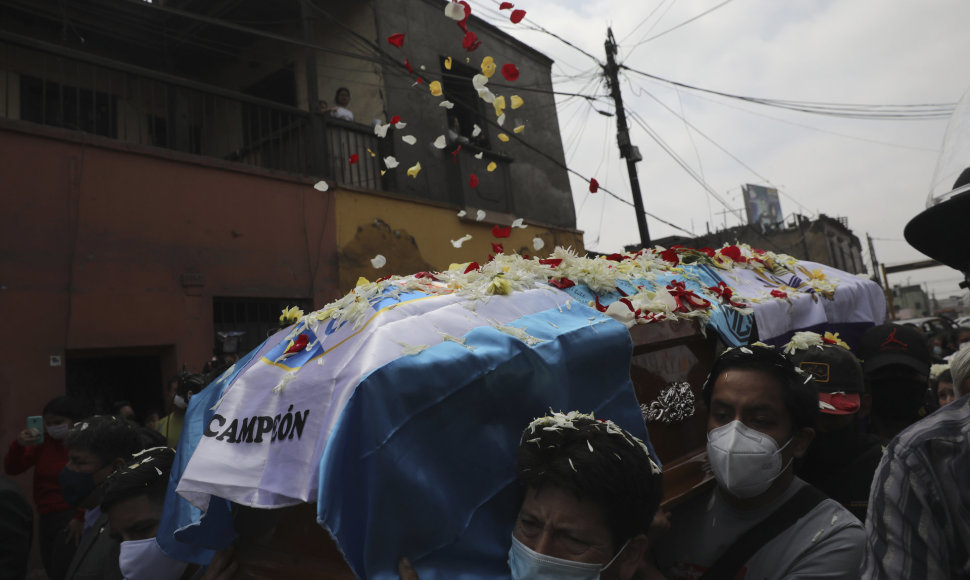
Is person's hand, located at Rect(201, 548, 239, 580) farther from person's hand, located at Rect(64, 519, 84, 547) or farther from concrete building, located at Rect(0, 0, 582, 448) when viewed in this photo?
concrete building, located at Rect(0, 0, 582, 448)

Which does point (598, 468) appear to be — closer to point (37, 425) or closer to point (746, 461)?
point (746, 461)

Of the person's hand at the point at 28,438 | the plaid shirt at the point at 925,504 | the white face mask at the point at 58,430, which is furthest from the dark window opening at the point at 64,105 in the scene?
the plaid shirt at the point at 925,504

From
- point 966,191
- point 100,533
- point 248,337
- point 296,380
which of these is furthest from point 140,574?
point 248,337

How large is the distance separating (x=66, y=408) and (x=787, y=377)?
17.2ft

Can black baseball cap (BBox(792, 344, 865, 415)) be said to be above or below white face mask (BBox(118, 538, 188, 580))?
above

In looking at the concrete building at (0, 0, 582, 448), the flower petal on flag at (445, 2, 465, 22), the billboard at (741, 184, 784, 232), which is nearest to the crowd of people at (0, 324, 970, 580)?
the flower petal on flag at (445, 2, 465, 22)

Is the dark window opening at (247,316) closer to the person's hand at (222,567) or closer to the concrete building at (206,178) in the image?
the concrete building at (206,178)

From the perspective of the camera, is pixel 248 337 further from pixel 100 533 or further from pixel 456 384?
pixel 456 384

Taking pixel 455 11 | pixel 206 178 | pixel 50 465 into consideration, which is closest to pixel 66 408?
pixel 50 465

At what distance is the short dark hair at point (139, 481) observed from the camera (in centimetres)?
259

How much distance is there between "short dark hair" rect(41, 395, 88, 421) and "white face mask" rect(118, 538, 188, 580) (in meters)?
3.07

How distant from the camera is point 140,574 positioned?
8.14ft

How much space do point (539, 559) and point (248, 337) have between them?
697cm

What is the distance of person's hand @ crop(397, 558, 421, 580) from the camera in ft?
5.56
